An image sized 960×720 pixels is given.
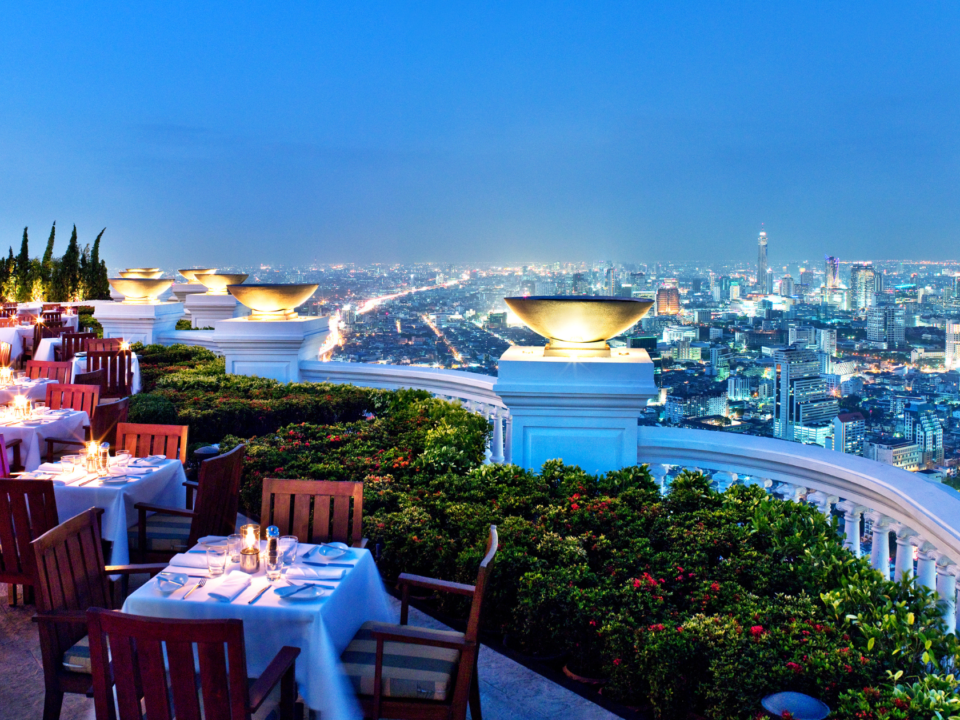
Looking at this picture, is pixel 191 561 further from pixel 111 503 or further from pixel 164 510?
pixel 111 503

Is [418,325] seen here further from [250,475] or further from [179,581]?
[179,581]

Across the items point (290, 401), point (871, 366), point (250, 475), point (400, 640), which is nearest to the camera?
point (400, 640)

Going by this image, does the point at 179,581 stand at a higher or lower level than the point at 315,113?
lower

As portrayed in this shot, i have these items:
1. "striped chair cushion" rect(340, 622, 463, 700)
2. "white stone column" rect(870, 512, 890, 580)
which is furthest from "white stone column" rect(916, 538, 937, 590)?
"striped chair cushion" rect(340, 622, 463, 700)

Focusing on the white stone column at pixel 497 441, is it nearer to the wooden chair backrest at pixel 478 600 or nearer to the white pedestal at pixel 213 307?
the wooden chair backrest at pixel 478 600

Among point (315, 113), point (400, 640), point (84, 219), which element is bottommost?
point (400, 640)

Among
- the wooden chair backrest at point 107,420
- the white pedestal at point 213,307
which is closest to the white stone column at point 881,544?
the wooden chair backrest at point 107,420

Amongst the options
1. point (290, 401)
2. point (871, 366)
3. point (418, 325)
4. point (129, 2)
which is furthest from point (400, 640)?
point (129, 2)
